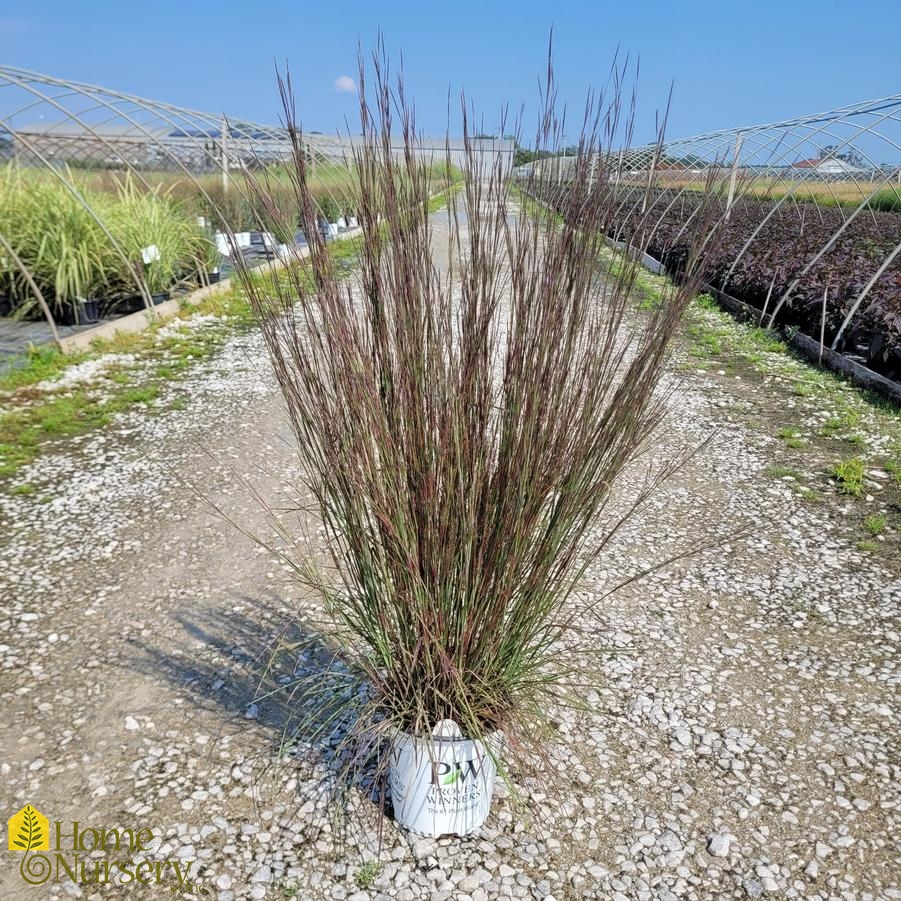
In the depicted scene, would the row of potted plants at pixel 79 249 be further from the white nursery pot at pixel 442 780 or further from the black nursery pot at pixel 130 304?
the white nursery pot at pixel 442 780

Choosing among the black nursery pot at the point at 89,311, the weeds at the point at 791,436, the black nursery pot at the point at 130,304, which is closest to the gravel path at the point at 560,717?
the weeds at the point at 791,436

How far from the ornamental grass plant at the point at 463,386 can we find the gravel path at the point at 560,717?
0.39m

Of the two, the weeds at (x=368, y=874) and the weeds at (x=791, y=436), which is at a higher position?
the weeds at (x=368, y=874)

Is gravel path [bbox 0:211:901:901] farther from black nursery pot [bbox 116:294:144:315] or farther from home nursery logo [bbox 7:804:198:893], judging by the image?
black nursery pot [bbox 116:294:144:315]

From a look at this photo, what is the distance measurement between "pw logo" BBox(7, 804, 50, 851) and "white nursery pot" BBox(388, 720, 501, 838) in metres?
0.96

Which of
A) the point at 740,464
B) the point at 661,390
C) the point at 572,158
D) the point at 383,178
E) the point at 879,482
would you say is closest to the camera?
the point at 383,178

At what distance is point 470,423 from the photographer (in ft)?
5.83

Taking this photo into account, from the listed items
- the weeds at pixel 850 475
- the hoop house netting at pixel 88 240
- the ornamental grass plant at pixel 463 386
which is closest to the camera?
the ornamental grass plant at pixel 463 386

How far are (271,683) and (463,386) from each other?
5.07 ft

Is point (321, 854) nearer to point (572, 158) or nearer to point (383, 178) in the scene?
point (383, 178)

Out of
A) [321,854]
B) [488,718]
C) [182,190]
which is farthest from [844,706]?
[182,190]

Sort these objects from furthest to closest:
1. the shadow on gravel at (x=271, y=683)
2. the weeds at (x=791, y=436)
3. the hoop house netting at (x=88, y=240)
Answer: the hoop house netting at (x=88, y=240) → the weeds at (x=791, y=436) → the shadow on gravel at (x=271, y=683)

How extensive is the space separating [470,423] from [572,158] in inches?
27.2

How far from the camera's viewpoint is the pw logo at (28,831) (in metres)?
2.04
